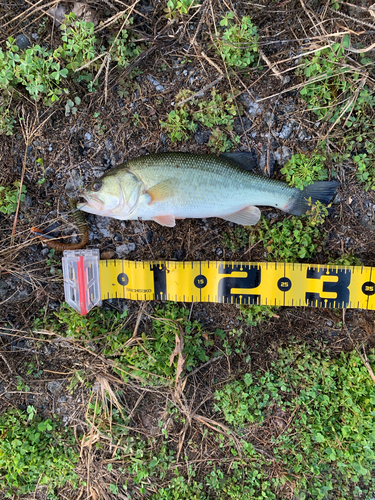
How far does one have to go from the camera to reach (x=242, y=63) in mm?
2955

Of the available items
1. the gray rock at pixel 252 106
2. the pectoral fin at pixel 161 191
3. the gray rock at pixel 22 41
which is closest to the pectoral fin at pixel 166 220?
the pectoral fin at pixel 161 191

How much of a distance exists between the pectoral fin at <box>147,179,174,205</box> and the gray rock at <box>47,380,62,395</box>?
8.07ft

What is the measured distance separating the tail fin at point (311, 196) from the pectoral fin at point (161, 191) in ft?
4.14

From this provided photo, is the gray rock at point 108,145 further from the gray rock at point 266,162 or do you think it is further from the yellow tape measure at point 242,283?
the gray rock at point 266,162

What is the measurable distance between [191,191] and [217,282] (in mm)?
1072

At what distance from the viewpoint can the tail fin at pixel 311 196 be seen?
3.01m

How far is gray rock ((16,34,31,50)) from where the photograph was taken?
10.4 ft

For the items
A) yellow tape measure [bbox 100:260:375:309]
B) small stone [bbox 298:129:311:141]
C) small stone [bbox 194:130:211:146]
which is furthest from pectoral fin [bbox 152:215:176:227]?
small stone [bbox 298:129:311:141]

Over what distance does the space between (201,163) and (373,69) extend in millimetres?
2090

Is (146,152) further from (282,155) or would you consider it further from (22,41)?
(22,41)

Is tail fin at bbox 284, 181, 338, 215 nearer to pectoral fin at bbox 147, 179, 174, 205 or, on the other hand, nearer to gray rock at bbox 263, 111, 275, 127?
gray rock at bbox 263, 111, 275, 127

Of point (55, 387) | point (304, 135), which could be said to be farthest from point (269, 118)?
point (55, 387)

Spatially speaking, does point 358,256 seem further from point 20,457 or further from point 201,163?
point 20,457

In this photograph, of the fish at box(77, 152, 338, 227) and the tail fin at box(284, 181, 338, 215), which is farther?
the tail fin at box(284, 181, 338, 215)
